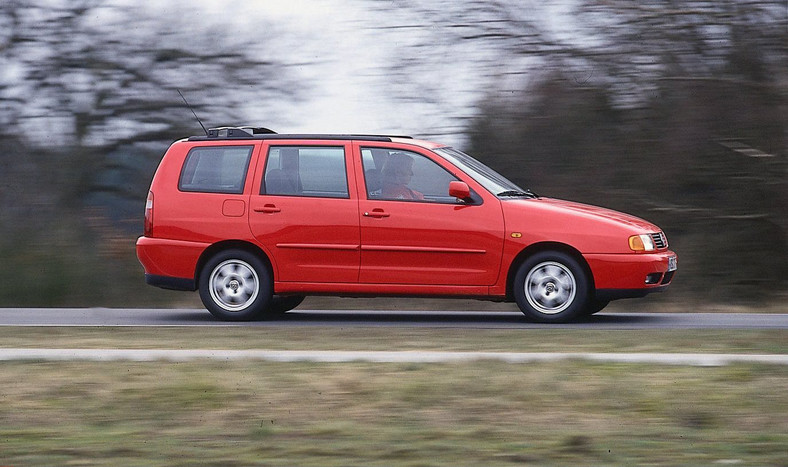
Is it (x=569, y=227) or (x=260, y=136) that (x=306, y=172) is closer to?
(x=260, y=136)

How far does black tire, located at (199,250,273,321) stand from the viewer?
11.3m

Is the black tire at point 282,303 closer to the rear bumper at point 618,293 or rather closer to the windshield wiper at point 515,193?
the windshield wiper at point 515,193

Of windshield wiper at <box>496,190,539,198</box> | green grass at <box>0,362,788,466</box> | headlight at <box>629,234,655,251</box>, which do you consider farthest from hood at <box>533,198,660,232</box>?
green grass at <box>0,362,788,466</box>

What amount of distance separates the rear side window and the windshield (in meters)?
1.84

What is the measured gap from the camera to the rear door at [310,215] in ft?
36.7

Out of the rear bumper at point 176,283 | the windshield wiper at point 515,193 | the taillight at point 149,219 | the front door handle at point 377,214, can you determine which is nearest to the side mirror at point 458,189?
the windshield wiper at point 515,193

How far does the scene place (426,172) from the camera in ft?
36.8

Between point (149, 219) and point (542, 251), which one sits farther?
point (149, 219)

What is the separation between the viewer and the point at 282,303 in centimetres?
1258

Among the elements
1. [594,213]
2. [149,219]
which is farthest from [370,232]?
[149,219]

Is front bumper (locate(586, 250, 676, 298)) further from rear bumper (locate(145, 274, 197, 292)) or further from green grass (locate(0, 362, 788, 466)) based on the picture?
rear bumper (locate(145, 274, 197, 292))

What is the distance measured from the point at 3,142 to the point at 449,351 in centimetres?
966

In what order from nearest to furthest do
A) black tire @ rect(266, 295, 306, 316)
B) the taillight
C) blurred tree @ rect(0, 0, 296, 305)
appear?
the taillight, black tire @ rect(266, 295, 306, 316), blurred tree @ rect(0, 0, 296, 305)

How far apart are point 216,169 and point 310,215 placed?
3.50 ft
